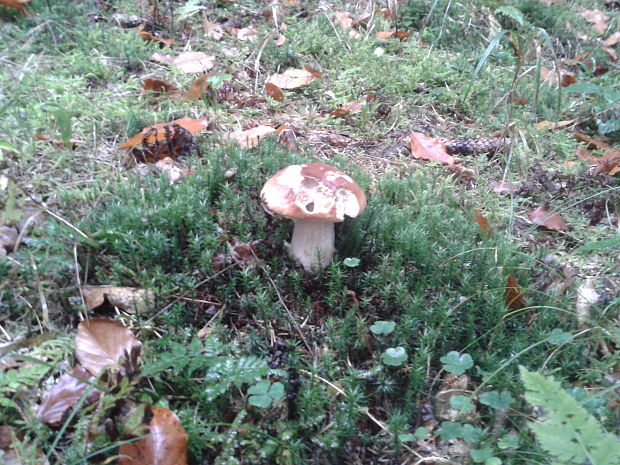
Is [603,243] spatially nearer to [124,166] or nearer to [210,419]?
[210,419]

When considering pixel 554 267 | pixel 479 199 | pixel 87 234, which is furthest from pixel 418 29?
pixel 87 234

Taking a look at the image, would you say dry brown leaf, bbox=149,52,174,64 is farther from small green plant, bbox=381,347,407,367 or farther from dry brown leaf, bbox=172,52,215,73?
small green plant, bbox=381,347,407,367

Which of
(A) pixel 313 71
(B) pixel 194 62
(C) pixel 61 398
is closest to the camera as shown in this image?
(C) pixel 61 398

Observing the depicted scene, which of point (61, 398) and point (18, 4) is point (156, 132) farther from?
point (18, 4)

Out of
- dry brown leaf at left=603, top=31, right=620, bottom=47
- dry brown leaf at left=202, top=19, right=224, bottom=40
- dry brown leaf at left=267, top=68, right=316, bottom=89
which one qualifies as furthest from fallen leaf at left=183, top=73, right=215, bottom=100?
dry brown leaf at left=603, top=31, right=620, bottom=47

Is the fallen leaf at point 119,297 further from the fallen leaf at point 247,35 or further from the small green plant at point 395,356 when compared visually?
the fallen leaf at point 247,35

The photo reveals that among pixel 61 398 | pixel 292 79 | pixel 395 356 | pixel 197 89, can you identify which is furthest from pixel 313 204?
pixel 292 79

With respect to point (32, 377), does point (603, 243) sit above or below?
above
